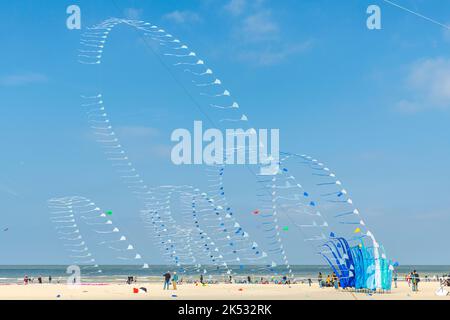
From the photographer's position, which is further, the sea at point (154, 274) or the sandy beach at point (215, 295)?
the sea at point (154, 274)

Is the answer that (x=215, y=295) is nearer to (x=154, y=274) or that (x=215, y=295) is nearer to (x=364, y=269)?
(x=364, y=269)

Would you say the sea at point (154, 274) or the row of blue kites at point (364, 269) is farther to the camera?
the sea at point (154, 274)

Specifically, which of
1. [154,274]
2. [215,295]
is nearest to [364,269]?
[215,295]

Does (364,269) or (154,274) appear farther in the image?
(154,274)

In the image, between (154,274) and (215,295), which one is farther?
(154,274)

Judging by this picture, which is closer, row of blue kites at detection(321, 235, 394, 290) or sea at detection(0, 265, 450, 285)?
row of blue kites at detection(321, 235, 394, 290)
